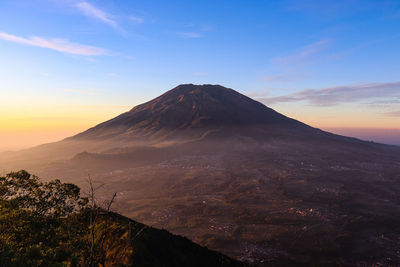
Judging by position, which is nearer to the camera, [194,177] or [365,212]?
[365,212]

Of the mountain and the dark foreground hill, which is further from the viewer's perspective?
the mountain

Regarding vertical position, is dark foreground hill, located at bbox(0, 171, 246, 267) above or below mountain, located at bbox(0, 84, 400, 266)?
above

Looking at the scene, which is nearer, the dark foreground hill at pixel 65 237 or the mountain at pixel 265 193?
the dark foreground hill at pixel 65 237

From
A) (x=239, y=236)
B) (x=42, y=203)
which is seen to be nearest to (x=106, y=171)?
(x=239, y=236)

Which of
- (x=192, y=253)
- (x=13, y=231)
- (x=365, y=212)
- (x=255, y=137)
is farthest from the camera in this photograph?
(x=255, y=137)

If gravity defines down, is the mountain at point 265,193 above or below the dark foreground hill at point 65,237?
below

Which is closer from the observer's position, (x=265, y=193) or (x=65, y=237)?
(x=65, y=237)

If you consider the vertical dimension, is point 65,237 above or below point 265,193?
above

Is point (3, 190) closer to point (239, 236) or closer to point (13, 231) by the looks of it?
point (13, 231)
